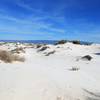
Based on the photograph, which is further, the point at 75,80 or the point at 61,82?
the point at 75,80

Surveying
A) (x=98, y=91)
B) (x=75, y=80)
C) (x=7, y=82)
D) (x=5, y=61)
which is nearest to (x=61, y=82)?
(x=75, y=80)

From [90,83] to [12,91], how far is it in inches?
136

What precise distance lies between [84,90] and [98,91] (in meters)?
0.51

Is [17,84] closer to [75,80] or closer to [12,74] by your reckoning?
[12,74]

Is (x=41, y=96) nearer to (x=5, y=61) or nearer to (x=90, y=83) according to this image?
(x=90, y=83)

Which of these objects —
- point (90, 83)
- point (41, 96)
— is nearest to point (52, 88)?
point (41, 96)

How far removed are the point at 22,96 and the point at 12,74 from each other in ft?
9.14

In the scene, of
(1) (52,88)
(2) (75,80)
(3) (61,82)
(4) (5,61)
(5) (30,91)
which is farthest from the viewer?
(4) (5,61)

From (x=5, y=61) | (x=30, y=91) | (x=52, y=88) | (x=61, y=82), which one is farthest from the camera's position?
(x=5, y=61)

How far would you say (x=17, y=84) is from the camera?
24.0 feet

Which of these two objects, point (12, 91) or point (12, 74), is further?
point (12, 74)

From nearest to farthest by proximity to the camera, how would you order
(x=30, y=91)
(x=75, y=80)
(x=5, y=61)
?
(x=30, y=91), (x=75, y=80), (x=5, y=61)

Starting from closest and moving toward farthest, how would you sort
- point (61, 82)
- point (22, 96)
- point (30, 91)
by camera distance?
point (22, 96) < point (30, 91) < point (61, 82)

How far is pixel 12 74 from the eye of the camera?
8.84 metres
